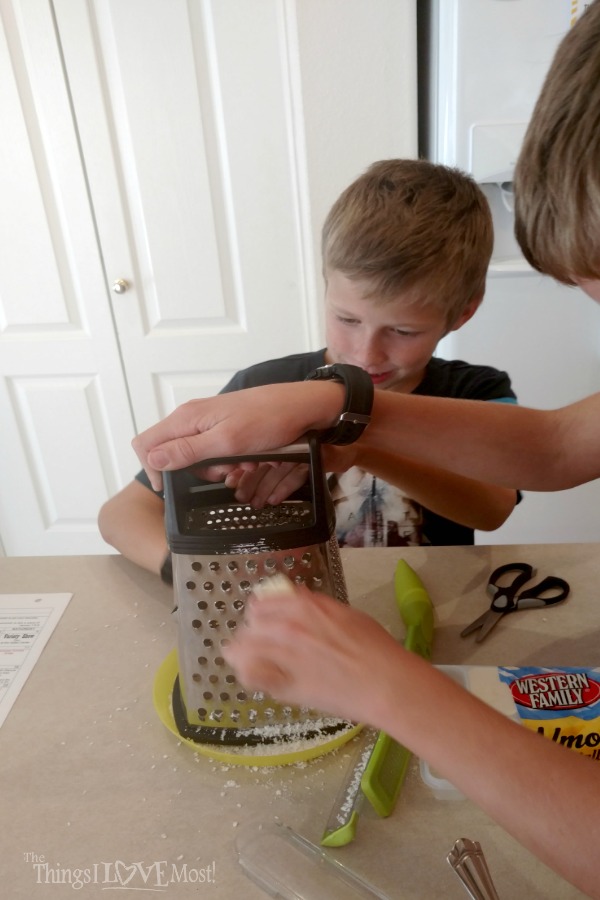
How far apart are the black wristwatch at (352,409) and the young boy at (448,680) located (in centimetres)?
1

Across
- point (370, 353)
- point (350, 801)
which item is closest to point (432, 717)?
point (350, 801)

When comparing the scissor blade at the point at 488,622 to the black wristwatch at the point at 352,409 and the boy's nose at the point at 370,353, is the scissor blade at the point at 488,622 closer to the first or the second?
the black wristwatch at the point at 352,409

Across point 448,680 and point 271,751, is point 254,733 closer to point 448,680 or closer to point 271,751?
point 271,751

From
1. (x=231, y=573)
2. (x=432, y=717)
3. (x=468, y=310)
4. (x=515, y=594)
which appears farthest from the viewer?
(x=468, y=310)

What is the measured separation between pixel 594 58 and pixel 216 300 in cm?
147

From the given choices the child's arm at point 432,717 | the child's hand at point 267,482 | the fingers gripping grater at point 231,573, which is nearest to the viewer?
the child's arm at point 432,717

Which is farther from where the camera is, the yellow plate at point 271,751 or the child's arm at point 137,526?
the child's arm at point 137,526

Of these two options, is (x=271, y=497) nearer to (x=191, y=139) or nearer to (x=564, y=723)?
(x=564, y=723)

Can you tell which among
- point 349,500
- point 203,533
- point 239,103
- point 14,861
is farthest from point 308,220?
point 14,861

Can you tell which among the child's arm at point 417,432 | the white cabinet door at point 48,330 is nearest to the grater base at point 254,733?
the child's arm at point 417,432

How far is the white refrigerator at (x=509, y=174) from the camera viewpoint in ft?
4.65

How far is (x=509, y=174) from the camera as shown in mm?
1505

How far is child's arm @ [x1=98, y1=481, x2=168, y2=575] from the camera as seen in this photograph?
0.88m

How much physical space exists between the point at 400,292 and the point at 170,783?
0.68 metres
